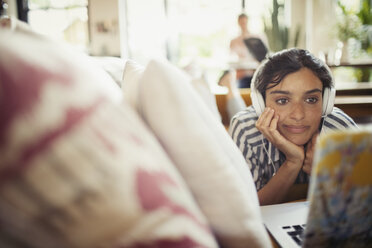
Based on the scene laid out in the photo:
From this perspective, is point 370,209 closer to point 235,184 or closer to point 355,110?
point 235,184

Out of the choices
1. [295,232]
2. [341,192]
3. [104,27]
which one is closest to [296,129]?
[295,232]

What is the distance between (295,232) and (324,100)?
0.50 metres

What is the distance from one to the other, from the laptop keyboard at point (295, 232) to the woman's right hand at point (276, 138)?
0.97 feet

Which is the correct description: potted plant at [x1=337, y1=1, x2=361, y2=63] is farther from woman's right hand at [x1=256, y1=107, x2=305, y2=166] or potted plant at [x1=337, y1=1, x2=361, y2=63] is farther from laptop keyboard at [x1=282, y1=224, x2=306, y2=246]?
laptop keyboard at [x1=282, y1=224, x2=306, y2=246]

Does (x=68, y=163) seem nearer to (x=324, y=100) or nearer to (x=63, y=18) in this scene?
(x=324, y=100)

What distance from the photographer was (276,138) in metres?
0.93

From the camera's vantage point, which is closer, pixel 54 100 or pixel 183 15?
pixel 54 100

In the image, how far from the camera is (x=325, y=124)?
102 cm

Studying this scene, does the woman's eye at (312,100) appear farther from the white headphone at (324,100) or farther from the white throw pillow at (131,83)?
the white throw pillow at (131,83)

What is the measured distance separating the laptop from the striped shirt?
49 cm

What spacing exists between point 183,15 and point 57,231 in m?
7.17

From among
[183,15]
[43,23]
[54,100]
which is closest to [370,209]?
[54,100]

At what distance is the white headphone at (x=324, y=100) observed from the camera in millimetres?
945

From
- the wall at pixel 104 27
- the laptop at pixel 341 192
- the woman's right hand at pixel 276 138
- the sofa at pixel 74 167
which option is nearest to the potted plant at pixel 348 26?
the wall at pixel 104 27
